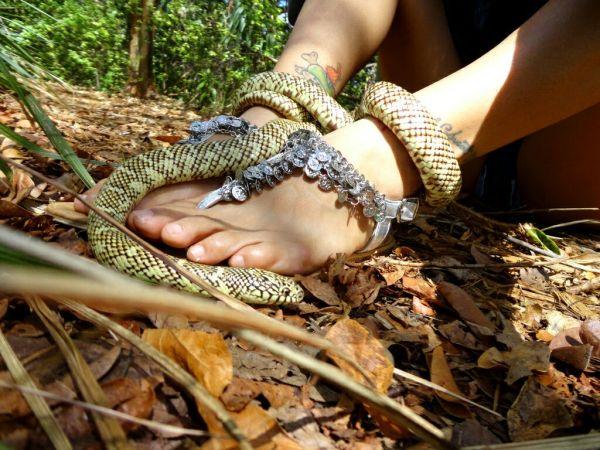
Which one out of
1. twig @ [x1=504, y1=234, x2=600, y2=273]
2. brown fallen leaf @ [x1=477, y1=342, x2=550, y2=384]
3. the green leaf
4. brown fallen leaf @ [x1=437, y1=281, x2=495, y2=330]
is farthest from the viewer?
the green leaf

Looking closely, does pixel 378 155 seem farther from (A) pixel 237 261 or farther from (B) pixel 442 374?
(B) pixel 442 374

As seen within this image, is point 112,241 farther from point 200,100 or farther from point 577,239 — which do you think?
point 200,100

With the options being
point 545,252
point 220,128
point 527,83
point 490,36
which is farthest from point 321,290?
point 490,36

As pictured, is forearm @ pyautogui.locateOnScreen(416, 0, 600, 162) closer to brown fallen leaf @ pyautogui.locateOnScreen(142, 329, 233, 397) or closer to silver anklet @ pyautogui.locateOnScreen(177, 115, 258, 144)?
silver anklet @ pyautogui.locateOnScreen(177, 115, 258, 144)

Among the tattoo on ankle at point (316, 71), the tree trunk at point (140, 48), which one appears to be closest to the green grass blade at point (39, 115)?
the tattoo on ankle at point (316, 71)

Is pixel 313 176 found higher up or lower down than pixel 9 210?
higher up

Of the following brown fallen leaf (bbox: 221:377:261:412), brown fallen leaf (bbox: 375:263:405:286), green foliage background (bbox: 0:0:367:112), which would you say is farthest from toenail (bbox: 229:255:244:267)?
green foliage background (bbox: 0:0:367:112)

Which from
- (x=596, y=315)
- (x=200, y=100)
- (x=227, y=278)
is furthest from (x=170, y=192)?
(x=200, y=100)
